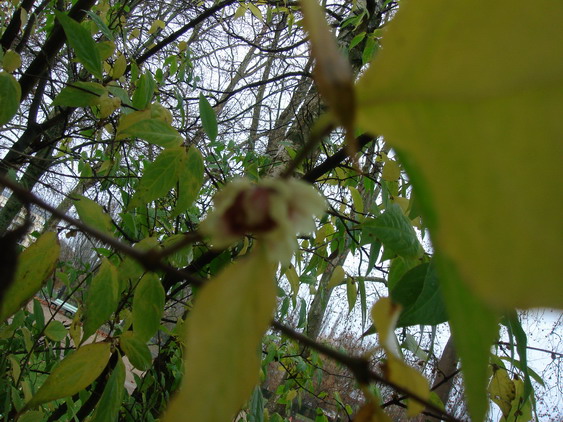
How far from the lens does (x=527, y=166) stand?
0.09 m

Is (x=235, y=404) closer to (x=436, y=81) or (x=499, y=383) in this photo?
(x=436, y=81)

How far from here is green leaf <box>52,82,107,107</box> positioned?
0.56 metres

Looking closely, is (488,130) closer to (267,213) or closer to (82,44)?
(267,213)

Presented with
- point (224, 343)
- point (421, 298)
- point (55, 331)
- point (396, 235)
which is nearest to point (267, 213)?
point (224, 343)

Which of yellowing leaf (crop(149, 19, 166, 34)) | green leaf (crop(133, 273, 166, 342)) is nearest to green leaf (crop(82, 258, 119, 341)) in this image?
green leaf (crop(133, 273, 166, 342))

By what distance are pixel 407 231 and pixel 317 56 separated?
0.34 m

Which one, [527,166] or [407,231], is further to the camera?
[407,231]

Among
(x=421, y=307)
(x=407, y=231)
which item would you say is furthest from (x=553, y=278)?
(x=407, y=231)

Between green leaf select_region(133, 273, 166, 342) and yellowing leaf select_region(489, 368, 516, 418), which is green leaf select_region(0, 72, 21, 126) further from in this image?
yellowing leaf select_region(489, 368, 516, 418)

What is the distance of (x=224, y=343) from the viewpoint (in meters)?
0.12

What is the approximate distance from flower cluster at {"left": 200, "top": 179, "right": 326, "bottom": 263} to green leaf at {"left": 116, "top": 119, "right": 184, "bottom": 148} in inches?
14.4

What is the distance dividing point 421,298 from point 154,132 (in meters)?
0.34

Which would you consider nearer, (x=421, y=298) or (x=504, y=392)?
(x=421, y=298)

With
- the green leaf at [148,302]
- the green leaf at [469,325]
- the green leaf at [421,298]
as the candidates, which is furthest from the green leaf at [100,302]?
the green leaf at [469,325]
